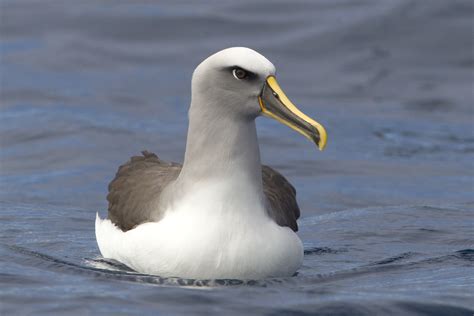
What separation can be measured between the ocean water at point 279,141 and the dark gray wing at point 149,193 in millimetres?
398

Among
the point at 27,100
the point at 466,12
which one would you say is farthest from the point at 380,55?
the point at 27,100

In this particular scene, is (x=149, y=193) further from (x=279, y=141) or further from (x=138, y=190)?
(x=279, y=141)

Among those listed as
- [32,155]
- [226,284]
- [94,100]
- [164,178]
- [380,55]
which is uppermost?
[380,55]

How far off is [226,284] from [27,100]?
1083 centimetres

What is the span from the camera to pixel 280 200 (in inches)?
428

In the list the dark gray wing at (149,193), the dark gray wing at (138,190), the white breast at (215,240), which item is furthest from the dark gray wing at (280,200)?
the dark gray wing at (138,190)

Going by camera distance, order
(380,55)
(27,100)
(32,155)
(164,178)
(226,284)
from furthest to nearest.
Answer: (380,55) → (27,100) → (32,155) → (164,178) → (226,284)

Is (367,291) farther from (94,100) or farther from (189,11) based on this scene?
(189,11)

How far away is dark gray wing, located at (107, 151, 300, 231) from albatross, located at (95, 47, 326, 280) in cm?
3

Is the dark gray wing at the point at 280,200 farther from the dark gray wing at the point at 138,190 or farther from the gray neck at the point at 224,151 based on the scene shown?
the dark gray wing at the point at 138,190

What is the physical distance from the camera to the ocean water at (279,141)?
9719mm

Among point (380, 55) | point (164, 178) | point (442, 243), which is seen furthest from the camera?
point (380, 55)

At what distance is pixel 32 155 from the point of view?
56.4 feet

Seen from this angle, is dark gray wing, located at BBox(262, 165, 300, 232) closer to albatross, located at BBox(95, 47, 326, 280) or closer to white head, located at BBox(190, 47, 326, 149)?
albatross, located at BBox(95, 47, 326, 280)
